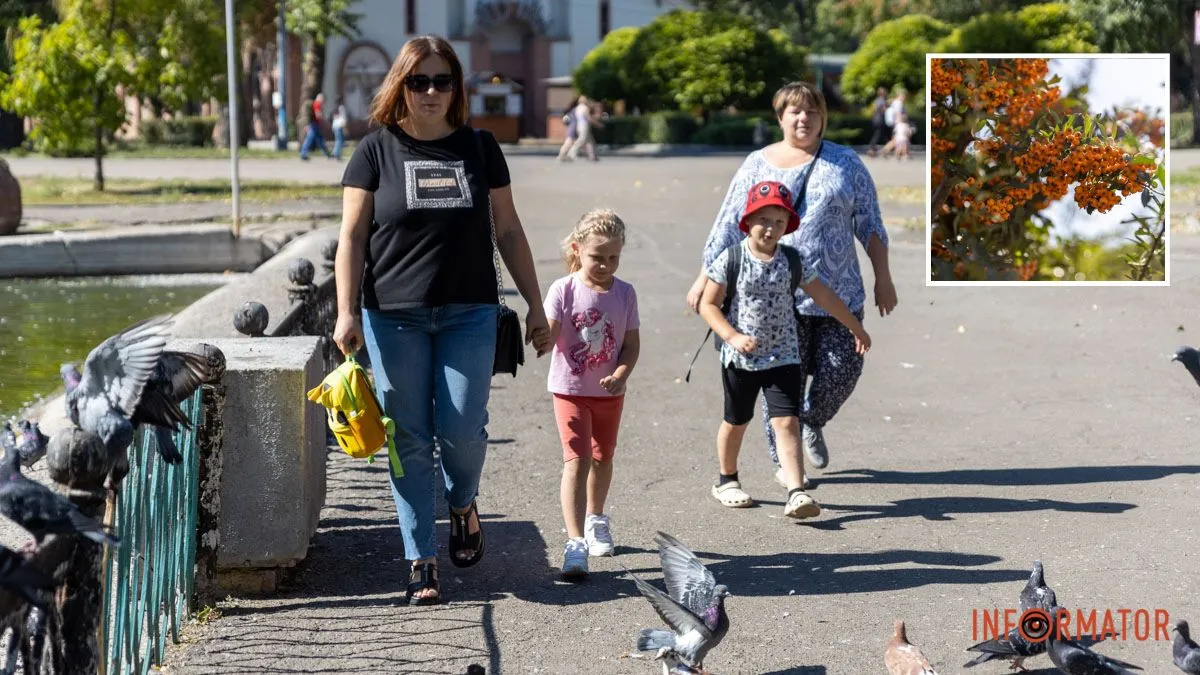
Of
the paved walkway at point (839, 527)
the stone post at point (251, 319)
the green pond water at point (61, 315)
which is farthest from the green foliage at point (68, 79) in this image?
the stone post at point (251, 319)

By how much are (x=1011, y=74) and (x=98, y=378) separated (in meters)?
4.34

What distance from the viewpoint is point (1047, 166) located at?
6.63m

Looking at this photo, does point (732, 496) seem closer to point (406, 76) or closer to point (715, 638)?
point (715, 638)

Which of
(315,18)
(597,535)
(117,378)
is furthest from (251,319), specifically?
(315,18)

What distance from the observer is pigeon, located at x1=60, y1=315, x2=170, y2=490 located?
3770 millimetres

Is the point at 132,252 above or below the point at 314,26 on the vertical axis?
below

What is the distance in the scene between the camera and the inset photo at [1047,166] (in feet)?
21.7

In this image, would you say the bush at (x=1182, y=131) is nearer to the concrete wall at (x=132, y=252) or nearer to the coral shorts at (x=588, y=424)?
the concrete wall at (x=132, y=252)

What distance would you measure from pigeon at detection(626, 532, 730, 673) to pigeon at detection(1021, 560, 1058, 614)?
34.8 inches

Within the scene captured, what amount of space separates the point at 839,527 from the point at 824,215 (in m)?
1.31

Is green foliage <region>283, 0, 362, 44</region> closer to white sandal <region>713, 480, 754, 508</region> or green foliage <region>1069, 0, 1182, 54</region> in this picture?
green foliage <region>1069, 0, 1182, 54</region>

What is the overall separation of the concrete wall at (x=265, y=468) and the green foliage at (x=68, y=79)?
795 inches

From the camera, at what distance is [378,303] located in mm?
5227

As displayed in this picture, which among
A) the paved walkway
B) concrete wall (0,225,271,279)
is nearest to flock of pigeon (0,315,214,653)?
the paved walkway
